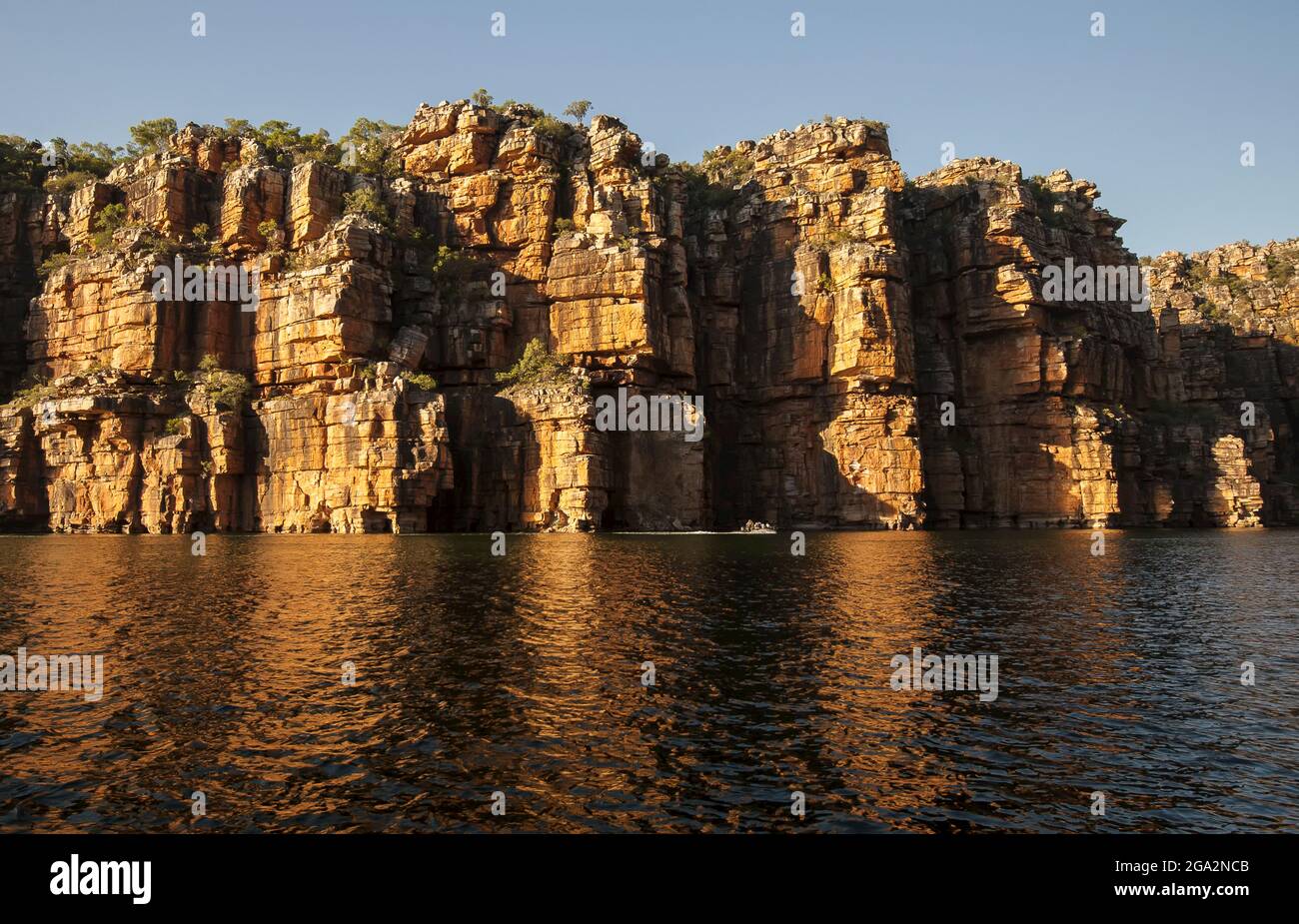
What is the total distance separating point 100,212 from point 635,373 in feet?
240

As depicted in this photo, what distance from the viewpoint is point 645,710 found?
62.4ft

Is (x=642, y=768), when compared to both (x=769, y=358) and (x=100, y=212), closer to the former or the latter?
→ (x=769, y=358)

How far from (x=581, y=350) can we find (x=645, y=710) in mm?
78840

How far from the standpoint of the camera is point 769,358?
108 m

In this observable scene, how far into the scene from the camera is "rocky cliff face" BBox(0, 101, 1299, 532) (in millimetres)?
87375

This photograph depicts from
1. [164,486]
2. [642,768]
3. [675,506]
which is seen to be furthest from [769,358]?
[642,768]

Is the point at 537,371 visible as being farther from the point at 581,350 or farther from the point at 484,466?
the point at 484,466

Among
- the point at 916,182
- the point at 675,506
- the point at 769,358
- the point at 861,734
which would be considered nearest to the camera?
the point at 861,734

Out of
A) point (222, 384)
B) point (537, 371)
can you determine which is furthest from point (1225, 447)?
point (222, 384)

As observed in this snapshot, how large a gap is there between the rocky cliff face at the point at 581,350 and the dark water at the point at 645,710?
50.1 meters

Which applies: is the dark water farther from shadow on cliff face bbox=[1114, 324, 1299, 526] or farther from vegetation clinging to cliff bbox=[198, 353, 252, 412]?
shadow on cliff face bbox=[1114, 324, 1299, 526]

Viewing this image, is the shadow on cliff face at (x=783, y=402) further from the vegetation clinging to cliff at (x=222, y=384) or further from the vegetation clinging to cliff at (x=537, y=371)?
the vegetation clinging to cliff at (x=222, y=384)

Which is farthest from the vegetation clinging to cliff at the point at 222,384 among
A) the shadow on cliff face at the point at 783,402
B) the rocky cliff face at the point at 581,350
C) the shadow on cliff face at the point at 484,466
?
the shadow on cliff face at the point at 783,402
